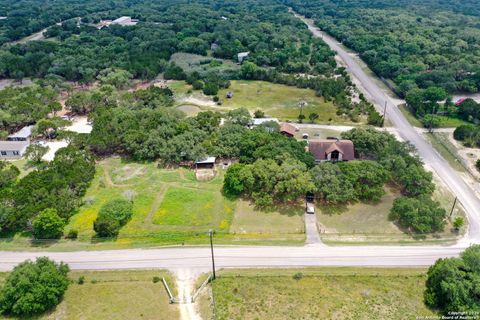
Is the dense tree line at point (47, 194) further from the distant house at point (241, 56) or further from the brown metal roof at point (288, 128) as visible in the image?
the distant house at point (241, 56)

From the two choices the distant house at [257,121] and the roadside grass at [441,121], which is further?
the roadside grass at [441,121]

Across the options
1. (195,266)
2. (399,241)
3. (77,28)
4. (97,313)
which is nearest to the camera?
(97,313)

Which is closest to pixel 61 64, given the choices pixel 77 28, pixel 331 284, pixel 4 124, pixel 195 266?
pixel 4 124

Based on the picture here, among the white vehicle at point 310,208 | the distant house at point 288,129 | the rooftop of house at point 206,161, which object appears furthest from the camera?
the distant house at point 288,129

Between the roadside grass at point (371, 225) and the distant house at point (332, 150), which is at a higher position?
the distant house at point (332, 150)

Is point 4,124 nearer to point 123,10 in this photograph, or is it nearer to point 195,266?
point 195,266

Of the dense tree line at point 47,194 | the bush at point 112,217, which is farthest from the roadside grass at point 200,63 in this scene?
the bush at point 112,217
